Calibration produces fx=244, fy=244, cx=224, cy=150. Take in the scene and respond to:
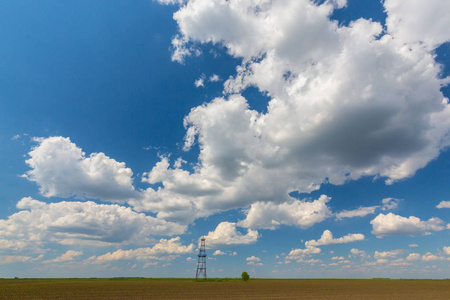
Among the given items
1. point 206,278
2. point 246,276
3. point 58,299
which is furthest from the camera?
point 246,276

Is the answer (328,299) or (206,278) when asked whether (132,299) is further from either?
(206,278)

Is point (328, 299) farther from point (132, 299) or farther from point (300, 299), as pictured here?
point (132, 299)

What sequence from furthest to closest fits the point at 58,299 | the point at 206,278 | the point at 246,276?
the point at 246,276, the point at 206,278, the point at 58,299

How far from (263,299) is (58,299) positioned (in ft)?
140

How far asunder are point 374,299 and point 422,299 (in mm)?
10223

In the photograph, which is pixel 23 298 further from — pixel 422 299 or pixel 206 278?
pixel 206 278

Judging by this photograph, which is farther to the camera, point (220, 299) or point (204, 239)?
point (204, 239)

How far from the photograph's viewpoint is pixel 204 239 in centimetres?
14575

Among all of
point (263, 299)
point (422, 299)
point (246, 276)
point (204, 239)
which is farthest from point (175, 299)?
point (246, 276)

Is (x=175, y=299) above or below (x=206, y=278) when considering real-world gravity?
above

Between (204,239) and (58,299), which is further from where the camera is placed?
(204,239)

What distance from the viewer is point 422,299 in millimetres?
52969

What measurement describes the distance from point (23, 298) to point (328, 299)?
6433 cm

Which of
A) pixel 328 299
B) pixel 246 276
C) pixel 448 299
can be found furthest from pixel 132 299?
pixel 246 276
